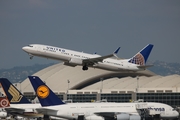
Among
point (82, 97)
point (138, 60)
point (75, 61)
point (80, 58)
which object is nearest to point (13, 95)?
point (75, 61)

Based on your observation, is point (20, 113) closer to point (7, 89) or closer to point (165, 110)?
point (7, 89)

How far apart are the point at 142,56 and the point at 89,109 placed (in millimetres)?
44804

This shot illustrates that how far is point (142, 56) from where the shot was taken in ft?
411

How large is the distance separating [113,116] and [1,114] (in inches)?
1220

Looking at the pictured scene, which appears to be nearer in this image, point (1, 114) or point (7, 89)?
point (7, 89)

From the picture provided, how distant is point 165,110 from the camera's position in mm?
85875

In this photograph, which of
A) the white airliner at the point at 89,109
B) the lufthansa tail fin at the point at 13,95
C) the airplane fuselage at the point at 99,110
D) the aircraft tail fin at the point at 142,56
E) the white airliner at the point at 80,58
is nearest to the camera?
the white airliner at the point at 89,109

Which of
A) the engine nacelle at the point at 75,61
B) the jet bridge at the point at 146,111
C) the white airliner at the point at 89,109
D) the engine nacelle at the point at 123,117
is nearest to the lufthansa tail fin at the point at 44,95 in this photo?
the white airliner at the point at 89,109

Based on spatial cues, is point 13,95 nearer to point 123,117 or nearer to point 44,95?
point 44,95

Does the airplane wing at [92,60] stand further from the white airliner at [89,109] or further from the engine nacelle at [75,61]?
the white airliner at [89,109]

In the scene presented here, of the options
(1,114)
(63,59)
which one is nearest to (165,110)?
(63,59)

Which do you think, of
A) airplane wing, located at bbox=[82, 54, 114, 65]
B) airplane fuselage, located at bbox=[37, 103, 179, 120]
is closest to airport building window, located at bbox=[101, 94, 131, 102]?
airplane wing, located at bbox=[82, 54, 114, 65]

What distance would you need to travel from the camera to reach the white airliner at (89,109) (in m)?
79.9

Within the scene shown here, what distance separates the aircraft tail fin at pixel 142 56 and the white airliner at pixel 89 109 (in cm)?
3237
